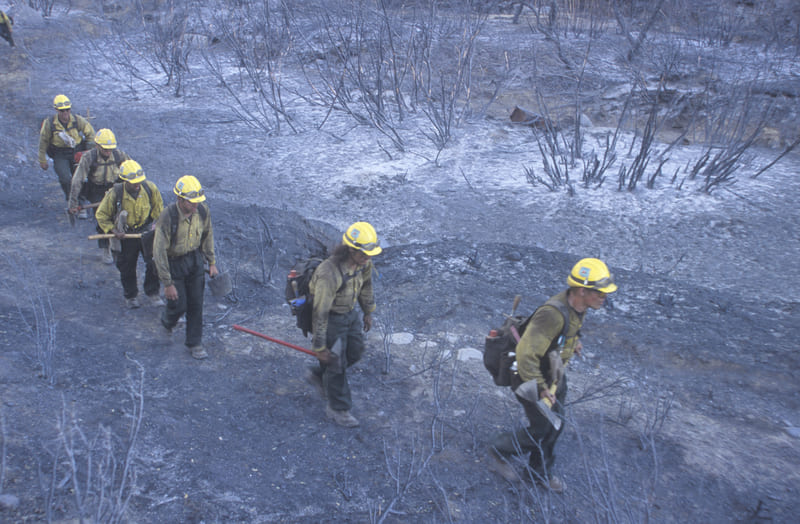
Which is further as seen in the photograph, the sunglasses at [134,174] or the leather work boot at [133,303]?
the leather work boot at [133,303]

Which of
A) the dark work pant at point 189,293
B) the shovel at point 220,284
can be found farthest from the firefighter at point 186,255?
the shovel at point 220,284

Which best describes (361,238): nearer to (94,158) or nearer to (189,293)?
(189,293)

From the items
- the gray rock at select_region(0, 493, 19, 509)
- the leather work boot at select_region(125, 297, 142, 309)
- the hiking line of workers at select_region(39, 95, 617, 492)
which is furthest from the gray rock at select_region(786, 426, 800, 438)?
the leather work boot at select_region(125, 297, 142, 309)

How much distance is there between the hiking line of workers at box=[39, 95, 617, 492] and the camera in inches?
122

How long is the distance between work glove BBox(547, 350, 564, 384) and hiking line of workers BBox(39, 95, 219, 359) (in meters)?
2.77

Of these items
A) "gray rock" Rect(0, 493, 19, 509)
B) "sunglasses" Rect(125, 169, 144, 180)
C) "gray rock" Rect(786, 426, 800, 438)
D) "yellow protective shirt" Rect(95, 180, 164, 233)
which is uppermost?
"sunglasses" Rect(125, 169, 144, 180)

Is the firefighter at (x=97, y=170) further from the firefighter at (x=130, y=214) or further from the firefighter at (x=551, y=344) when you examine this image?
the firefighter at (x=551, y=344)

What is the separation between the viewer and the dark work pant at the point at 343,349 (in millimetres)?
3742

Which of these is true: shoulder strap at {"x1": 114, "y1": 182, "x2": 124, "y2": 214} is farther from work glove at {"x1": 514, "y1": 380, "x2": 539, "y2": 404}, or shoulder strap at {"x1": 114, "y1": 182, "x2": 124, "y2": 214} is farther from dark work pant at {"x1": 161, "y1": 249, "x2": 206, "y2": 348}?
work glove at {"x1": 514, "y1": 380, "x2": 539, "y2": 404}

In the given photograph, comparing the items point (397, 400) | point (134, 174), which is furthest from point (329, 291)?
point (134, 174)

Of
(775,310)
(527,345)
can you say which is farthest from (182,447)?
(775,310)

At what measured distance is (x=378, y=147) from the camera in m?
9.62

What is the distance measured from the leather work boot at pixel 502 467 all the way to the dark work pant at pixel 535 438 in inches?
3.5

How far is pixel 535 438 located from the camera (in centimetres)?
334
